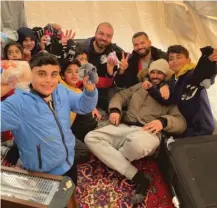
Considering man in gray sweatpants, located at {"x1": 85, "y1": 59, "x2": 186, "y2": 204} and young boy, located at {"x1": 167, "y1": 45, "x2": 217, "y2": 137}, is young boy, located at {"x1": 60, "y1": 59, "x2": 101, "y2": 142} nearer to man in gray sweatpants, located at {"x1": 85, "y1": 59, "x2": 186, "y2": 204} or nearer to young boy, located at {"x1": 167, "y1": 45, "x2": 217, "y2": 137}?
man in gray sweatpants, located at {"x1": 85, "y1": 59, "x2": 186, "y2": 204}

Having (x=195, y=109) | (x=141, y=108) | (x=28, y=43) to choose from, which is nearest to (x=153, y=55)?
(x=141, y=108)

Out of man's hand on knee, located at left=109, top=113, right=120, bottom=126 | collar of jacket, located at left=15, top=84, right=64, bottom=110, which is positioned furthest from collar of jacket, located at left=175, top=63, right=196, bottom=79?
collar of jacket, located at left=15, top=84, right=64, bottom=110

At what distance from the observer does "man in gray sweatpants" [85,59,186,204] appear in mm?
1442

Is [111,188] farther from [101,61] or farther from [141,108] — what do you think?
[101,61]

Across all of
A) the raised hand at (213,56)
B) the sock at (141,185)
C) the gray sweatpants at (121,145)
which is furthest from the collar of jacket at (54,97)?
the raised hand at (213,56)

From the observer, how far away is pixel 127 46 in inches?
96.7

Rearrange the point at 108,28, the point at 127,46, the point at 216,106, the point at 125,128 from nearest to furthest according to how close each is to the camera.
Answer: the point at 125,128
the point at 216,106
the point at 108,28
the point at 127,46

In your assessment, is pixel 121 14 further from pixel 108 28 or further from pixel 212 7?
pixel 212 7

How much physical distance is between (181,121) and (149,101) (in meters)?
0.20

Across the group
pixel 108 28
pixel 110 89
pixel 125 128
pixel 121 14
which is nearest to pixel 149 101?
pixel 125 128

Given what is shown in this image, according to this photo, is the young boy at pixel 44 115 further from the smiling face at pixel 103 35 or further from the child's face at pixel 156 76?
the smiling face at pixel 103 35

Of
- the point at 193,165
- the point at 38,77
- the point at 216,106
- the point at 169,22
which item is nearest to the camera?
the point at 38,77

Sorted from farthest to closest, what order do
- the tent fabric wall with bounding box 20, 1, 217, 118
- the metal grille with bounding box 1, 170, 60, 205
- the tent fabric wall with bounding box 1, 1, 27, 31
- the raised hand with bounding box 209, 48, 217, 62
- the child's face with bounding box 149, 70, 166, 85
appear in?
1. the tent fabric wall with bounding box 1, 1, 27, 31
2. the tent fabric wall with bounding box 20, 1, 217, 118
3. the child's face with bounding box 149, 70, 166, 85
4. the raised hand with bounding box 209, 48, 217, 62
5. the metal grille with bounding box 1, 170, 60, 205

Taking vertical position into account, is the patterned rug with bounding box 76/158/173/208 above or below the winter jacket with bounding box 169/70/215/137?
below
